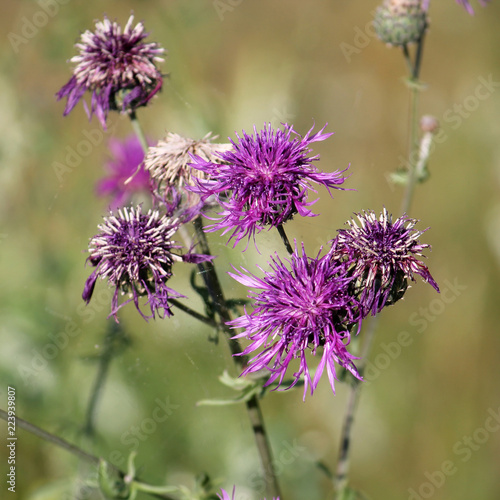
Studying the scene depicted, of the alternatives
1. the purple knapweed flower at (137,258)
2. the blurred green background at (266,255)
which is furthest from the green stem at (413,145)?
the purple knapweed flower at (137,258)

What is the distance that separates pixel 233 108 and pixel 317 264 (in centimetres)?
156

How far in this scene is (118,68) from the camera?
1956mm

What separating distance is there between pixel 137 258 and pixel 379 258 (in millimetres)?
674

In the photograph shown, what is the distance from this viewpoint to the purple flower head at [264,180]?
1.59m

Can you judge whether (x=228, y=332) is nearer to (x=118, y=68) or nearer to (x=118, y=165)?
(x=118, y=68)

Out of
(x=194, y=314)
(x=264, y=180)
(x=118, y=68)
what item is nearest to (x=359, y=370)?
(x=194, y=314)

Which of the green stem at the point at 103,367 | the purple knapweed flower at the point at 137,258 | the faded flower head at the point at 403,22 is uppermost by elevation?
the faded flower head at the point at 403,22

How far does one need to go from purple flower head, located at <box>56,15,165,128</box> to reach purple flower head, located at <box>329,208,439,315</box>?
2.81 ft

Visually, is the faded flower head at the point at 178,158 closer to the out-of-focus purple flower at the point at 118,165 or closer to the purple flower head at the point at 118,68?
the purple flower head at the point at 118,68

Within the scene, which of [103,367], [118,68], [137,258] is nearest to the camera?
[137,258]

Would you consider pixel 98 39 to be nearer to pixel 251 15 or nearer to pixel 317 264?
pixel 317 264

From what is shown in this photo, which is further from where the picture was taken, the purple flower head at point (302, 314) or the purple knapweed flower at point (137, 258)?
the purple knapweed flower at point (137, 258)

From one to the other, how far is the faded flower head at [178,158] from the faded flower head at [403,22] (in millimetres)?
1046

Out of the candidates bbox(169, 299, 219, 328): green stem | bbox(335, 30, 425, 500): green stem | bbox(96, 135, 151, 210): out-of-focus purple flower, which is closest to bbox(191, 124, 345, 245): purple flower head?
bbox(169, 299, 219, 328): green stem
